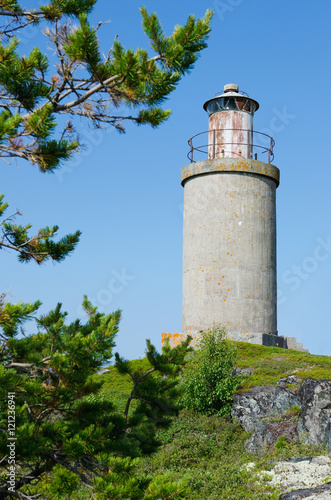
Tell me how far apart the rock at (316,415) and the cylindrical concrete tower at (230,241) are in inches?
384

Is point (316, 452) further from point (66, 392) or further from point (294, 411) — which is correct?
point (66, 392)

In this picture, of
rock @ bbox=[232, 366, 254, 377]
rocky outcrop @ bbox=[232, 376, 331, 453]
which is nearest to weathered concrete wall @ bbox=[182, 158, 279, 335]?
rock @ bbox=[232, 366, 254, 377]

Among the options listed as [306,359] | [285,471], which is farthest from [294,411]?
[306,359]

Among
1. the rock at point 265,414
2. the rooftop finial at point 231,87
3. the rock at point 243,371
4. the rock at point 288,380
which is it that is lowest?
the rock at point 265,414

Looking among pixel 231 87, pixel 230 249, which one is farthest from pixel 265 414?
pixel 231 87

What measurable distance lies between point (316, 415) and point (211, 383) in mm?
4096

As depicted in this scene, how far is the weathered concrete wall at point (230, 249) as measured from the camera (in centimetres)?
2506

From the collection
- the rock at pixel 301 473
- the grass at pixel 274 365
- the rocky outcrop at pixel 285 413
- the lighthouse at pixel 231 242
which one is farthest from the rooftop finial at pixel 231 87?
the rock at pixel 301 473

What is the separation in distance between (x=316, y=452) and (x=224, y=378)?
4560 millimetres

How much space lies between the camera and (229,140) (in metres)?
27.2

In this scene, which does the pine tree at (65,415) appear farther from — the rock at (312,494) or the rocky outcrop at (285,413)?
the rocky outcrop at (285,413)

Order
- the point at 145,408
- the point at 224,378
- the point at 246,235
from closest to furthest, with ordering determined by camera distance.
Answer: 1. the point at 145,408
2. the point at 224,378
3. the point at 246,235

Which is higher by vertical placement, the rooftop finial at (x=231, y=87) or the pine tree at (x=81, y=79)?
the rooftop finial at (x=231, y=87)

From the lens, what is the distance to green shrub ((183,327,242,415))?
17.3 metres
